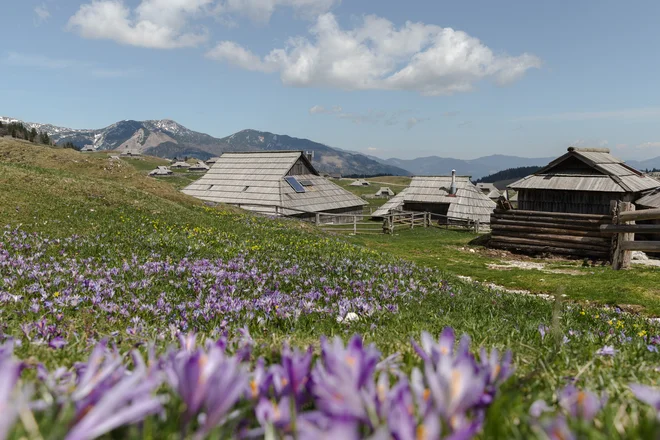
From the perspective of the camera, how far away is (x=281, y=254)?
40.8 ft

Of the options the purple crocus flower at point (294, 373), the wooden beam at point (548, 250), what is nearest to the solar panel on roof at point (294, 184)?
the wooden beam at point (548, 250)

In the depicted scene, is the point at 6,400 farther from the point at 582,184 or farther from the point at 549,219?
the point at 582,184

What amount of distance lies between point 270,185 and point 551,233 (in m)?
30.3

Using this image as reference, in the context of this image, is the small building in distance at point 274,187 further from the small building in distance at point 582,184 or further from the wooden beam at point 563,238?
the wooden beam at point 563,238

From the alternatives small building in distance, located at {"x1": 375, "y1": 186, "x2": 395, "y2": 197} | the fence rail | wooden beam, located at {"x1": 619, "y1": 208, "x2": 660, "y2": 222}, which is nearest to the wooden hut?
wooden beam, located at {"x1": 619, "y1": 208, "x2": 660, "y2": 222}

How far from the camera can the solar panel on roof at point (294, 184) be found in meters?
50.1

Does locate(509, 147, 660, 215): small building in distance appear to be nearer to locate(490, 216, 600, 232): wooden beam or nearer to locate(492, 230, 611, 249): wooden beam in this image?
locate(490, 216, 600, 232): wooden beam

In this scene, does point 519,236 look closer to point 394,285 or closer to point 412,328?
point 394,285

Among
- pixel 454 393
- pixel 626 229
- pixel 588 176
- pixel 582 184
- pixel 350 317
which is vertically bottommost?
pixel 350 317

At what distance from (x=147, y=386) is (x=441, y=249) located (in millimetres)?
27057

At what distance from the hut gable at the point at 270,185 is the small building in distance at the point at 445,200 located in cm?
630

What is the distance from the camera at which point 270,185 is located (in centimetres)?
4956

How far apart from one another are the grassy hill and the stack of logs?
594 inches

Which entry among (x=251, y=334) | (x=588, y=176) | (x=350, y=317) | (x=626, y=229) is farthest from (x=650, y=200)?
(x=251, y=334)
